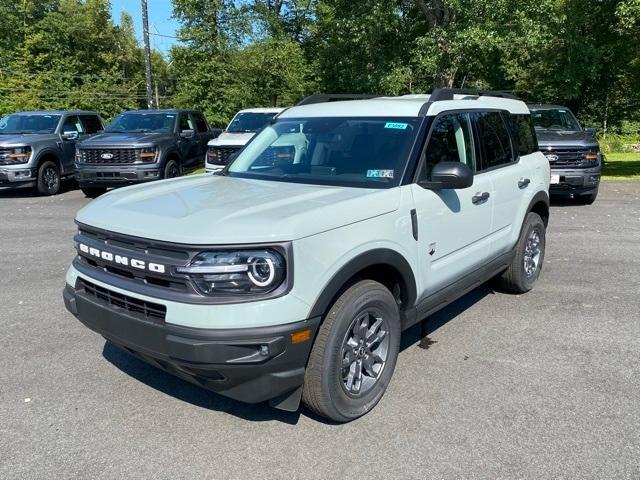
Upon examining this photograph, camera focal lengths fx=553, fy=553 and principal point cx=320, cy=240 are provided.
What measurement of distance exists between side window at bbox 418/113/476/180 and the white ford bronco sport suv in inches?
0.6

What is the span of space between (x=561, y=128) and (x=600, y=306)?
7.79 metres

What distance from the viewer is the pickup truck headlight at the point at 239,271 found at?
271cm

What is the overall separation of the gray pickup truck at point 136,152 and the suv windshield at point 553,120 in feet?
25.5

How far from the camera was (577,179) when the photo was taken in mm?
10594

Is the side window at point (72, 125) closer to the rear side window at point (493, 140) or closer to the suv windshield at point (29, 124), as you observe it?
the suv windshield at point (29, 124)

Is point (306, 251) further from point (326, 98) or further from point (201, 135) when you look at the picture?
point (201, 135)

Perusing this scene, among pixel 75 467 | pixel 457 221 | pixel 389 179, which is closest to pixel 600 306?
pixel 457 221

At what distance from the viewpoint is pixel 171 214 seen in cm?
304

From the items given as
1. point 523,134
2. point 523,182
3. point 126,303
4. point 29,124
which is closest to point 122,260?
point 126,303

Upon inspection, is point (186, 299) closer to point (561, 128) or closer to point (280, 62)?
point (561, 128)

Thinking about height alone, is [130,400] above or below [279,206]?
below

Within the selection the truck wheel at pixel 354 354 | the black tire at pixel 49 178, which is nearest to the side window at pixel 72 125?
the black tire at pixel 49 178

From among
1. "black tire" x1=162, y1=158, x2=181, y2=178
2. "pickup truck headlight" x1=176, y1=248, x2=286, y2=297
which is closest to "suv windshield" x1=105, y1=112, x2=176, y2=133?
"black tire" x1=162, y1=158, x2=181, y2=178

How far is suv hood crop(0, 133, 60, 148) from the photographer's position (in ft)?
41.9
